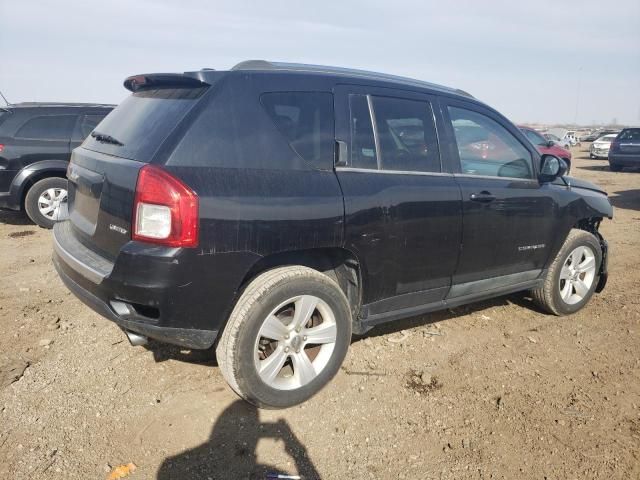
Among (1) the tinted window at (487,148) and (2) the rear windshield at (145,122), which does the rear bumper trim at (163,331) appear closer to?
(2) the rear windshield at (145,122)

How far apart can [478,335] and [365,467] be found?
6.20 ft

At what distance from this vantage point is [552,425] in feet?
9.37

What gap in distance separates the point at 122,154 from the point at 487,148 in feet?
8.49

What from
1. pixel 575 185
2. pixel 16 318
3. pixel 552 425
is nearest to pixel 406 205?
pixel 552 425

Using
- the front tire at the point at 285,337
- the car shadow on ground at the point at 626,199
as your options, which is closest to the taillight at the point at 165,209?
the front tire at the point at 285,337

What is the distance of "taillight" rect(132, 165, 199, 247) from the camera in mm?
2410

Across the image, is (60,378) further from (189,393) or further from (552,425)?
(552,425)

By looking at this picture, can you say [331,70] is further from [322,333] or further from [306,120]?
[322,333]

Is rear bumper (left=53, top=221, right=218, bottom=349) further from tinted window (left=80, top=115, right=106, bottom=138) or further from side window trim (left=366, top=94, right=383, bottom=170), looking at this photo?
tinted window (left=80, top=115, right=106, bottom=138)

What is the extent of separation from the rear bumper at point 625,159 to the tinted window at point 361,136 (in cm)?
1831

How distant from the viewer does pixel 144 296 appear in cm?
247

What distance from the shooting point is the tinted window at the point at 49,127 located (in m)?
7.25

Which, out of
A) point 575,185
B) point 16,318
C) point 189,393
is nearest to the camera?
point 189,393

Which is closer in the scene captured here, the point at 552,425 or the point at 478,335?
the point at 552,425
